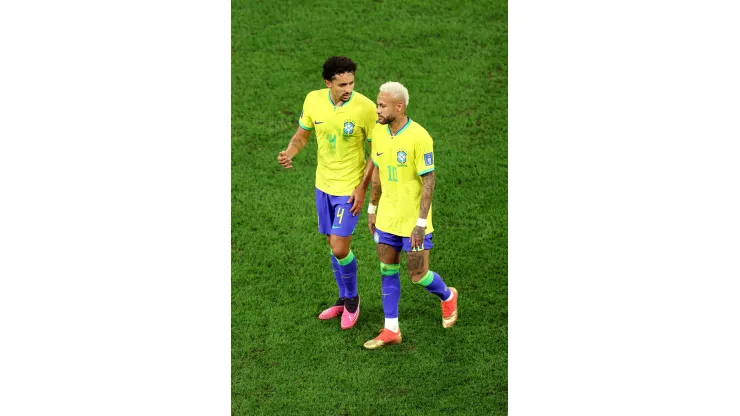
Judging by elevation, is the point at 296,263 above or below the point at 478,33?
below

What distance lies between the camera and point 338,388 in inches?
354

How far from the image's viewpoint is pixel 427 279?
30.6 feet

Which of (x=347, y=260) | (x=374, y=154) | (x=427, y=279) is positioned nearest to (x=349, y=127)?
(x=374, y=154)

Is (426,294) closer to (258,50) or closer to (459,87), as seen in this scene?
(459,87)

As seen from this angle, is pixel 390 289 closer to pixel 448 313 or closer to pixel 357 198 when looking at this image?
pixel 448 313

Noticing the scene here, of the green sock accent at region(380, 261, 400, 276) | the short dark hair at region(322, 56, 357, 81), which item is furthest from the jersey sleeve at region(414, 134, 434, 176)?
the green sock accent at region(380, 261, 400, 276)

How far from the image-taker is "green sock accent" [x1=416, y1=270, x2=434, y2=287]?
929 centimetres

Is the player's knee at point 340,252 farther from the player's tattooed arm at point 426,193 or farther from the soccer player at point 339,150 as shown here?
the player's tattooed arm at point 426,193

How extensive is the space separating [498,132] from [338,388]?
3.50 metres

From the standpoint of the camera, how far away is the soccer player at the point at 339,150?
8.94 meters

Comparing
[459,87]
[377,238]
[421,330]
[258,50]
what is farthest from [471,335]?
[258,50]

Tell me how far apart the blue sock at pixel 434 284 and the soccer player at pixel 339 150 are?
63 centimetres

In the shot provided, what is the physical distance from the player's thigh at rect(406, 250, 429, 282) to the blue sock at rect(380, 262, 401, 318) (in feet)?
0.48

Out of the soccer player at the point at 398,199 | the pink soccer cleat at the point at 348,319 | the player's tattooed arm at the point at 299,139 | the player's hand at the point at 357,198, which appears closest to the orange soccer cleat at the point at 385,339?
the soccer player at the point at 398,199
